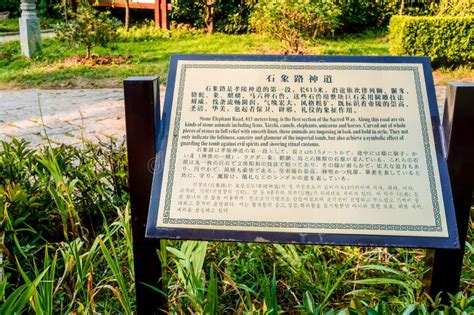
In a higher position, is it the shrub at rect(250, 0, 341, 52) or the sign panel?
the sign panel

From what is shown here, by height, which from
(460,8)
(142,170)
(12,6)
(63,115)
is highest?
(142,170)

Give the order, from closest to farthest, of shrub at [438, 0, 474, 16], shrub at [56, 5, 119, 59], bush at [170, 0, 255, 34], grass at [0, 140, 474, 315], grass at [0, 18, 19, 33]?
1. grass at [0, 140, 474, 315]
2. shrub at [56, 5, 119, 59]
3. shrub at [438, 0, 474, 16]
4. bush at [170, 0, 255, 34]
5. grass at [0, 18, 19, 33]

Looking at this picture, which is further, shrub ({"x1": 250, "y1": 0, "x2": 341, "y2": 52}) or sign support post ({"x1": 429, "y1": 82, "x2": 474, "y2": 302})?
shrub ({"x1": 250, "y1": 0, "x2": 341, "y2": 52})

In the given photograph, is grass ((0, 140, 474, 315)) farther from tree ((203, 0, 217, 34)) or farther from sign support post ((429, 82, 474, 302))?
tree ((203, 0, 217, 34))

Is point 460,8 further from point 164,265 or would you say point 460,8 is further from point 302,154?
point 164,265

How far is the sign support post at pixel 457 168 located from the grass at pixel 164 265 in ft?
0.27

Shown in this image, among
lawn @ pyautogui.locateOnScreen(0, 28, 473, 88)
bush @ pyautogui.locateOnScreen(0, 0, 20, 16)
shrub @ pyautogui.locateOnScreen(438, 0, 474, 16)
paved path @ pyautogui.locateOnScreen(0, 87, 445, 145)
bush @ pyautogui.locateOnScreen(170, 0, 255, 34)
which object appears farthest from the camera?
bush @ pyautogui.locateOnScreen(0, 0, 20, 16)

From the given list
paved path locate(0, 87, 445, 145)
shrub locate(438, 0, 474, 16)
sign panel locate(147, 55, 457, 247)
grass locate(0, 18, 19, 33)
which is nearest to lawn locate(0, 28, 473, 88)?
paved path locate(0, 87, 445, 145)

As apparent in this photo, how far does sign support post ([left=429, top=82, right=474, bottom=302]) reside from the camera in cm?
197

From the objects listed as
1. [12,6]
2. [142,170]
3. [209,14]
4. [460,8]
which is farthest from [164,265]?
[12,6]

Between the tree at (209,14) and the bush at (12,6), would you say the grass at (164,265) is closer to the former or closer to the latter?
the tree at (209,14)

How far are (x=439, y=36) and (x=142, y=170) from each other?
740 cm

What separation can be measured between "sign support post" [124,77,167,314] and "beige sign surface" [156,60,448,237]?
0.08 meters

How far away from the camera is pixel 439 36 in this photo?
8.37 m
